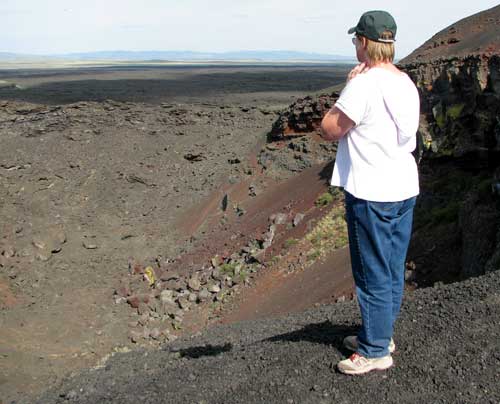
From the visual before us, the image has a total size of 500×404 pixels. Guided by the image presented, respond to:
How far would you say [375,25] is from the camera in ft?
12.0

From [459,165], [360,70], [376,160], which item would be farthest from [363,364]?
[459,165]

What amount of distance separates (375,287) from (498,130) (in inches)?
A: 284

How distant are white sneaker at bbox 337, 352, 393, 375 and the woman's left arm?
158 cm

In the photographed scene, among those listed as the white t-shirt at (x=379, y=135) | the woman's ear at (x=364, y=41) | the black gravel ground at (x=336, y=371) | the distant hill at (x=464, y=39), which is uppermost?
the distant hill at (x=464, y=39)

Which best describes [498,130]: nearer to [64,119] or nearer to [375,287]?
[375,287]

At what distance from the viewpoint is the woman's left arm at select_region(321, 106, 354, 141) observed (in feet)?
12.3

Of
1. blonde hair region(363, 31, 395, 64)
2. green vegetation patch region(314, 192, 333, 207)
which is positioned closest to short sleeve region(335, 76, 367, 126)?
blonde hair region(363, 31, 395, 64)

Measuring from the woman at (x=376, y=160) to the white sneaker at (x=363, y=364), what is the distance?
0.48ft

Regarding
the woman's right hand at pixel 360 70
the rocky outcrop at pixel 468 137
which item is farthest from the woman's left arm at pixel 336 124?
the rocky outcrop at pixel 468 137

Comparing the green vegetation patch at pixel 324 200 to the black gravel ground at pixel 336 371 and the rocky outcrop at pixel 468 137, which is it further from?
the black gravel ground at pixel 336 371

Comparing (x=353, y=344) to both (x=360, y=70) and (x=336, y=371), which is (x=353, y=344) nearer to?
(x=336, y=371)

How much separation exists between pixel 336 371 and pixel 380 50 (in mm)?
2237

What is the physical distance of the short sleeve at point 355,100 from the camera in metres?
3.70

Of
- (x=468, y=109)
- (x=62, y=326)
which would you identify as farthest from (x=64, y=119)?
Result: (x=468, y=109)
